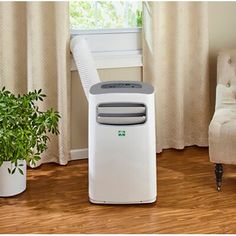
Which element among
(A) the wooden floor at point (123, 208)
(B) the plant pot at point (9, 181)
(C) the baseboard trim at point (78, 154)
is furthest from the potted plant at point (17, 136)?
(C) the baseboard trim at point (78, 154)

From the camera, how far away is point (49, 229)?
7.86ft

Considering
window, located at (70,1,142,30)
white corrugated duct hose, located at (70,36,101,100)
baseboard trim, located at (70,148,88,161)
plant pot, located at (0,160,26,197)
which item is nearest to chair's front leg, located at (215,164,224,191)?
white corrugated duct hose, located at (70,36,101,100)

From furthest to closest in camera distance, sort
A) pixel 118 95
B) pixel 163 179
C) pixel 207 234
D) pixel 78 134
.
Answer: pixel 78 134 → pixel 163 179 → pixel 118 95 → pixel 207 234

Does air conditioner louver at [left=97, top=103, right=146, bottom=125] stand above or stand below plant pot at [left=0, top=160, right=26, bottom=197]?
above

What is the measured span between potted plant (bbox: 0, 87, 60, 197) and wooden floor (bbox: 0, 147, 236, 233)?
0.11 meters

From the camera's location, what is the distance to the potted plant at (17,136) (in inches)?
104

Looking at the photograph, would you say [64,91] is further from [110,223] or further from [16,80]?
[110,223]

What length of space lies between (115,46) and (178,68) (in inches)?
18.9

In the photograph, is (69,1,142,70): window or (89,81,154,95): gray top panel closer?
(89,81,154,95): gray top panel

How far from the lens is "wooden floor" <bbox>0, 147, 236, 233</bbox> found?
2.41 m

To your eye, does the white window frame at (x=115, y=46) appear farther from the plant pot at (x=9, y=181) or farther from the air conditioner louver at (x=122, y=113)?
the plant pot at (x=9, y=181)

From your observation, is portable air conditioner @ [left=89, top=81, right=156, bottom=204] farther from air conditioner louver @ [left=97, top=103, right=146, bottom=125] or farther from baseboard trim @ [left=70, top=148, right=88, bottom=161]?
baseboard trim @ [left=70, top=148, right=88, bottom=161]

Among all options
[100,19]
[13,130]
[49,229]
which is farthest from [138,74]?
[49,229]

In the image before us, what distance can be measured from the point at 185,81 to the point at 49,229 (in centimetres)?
166
